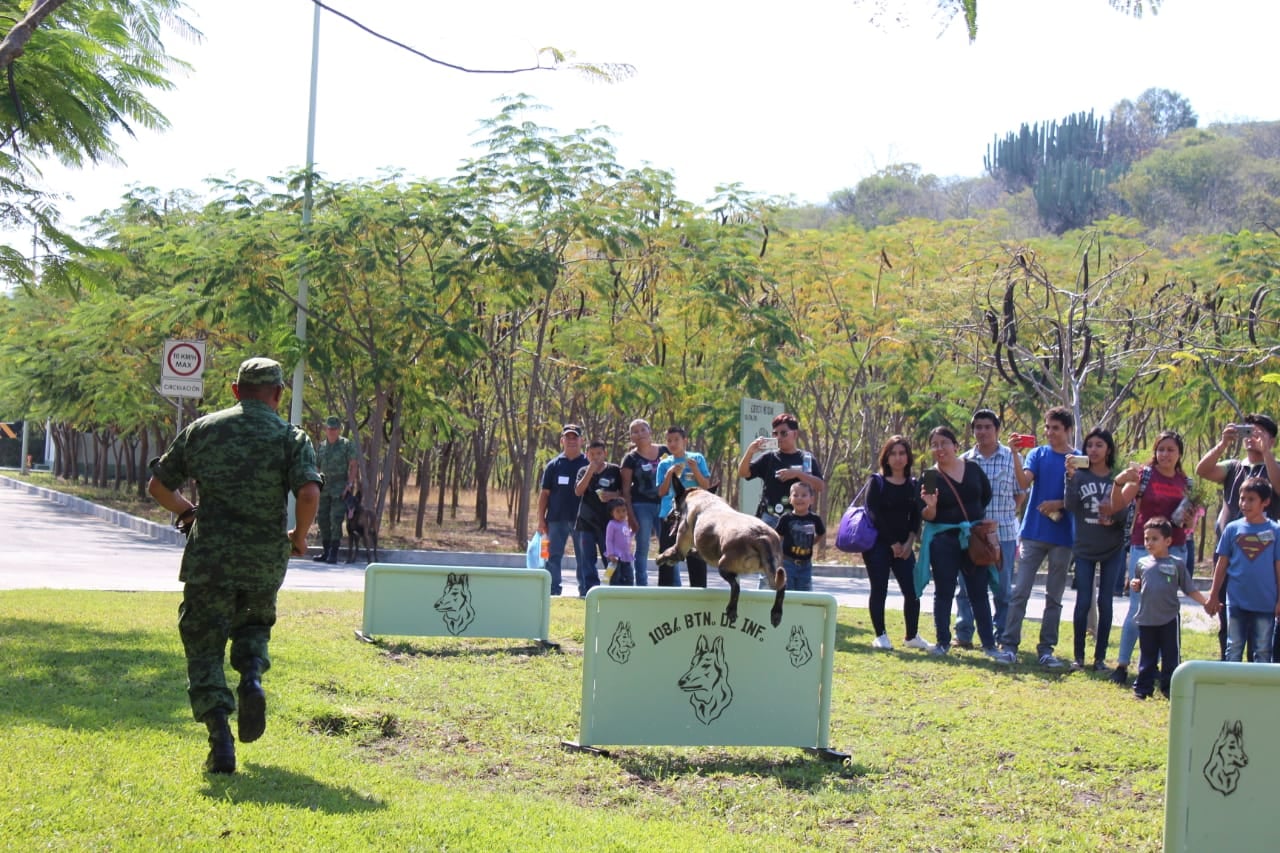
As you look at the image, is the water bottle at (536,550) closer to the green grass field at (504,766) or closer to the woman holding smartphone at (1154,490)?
the green grass field at (504,766)

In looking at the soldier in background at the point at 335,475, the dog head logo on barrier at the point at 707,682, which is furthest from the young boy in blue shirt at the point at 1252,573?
the soldier in background at the point at 335,475

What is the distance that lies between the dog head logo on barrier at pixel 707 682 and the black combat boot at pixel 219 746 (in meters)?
2.19

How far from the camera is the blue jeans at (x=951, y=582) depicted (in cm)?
→ 1052

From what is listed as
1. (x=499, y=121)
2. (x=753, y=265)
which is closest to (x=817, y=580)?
(x=753, y=265)

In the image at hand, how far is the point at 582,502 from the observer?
41.1ft

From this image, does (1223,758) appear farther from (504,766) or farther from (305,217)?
(305,217)

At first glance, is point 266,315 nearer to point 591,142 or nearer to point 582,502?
point 591,142

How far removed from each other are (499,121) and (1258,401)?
12.1m

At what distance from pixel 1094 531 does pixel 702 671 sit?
449 cm

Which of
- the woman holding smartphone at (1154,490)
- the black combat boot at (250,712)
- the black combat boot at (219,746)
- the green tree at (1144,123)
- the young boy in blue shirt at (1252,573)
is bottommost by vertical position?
the black combat boot at (219,746)

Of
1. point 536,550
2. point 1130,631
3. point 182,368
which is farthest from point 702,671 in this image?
point 182,368

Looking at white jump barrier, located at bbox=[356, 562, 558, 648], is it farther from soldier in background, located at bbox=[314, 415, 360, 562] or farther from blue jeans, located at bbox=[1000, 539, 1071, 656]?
soldier in background, located at bbox=[314, 415, 360, 562]

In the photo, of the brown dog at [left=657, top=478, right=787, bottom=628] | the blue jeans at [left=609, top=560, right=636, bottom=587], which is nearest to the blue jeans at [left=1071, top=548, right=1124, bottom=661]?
the blue jeans at [left=609, top=560, right=636, bottom=587]

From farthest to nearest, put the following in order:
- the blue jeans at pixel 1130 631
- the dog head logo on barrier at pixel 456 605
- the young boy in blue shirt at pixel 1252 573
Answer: the dog head logo on barrier at pixel 456 605
the blue jeans at pixel 1130 631
the young boy in blue shirt at pixel 1252 573
